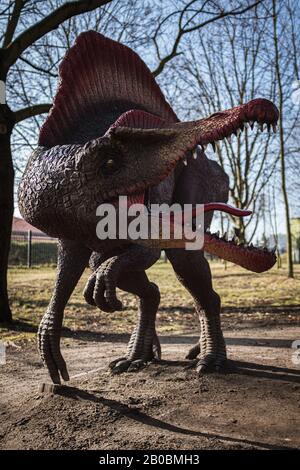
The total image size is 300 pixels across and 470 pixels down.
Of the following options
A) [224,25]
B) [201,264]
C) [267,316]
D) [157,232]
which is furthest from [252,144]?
[157,232]

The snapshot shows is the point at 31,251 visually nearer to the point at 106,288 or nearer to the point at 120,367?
the point at 120,367

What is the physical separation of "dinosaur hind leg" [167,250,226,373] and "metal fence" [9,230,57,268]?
1821 cm

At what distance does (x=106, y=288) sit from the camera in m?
3.11

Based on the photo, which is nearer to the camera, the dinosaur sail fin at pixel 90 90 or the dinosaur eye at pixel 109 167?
the dinosaur eye at pixel 109 167

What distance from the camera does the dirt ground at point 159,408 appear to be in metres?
2.64

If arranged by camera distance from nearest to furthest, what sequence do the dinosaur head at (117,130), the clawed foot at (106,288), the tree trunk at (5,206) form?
1. the dinosaur head at (117,130)
2. the clawed foot at (106,288)
3. the tree trunk at (5,206)

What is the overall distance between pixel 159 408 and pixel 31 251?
66.3 ft

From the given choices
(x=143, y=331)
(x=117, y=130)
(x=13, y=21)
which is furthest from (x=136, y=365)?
(x=13, y=21)

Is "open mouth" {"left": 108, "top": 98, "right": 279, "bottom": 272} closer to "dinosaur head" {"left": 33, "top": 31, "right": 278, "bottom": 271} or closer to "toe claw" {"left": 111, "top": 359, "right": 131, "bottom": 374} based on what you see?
"dinosaur head" {"left": 33, "top": 31, "right": 278, "bottom": 271}

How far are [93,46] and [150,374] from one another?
8.55 feet

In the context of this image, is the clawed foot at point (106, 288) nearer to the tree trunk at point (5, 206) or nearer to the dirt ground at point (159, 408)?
the dirt ground at point (159, 408)

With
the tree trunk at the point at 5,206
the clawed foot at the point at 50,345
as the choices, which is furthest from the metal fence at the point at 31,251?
the clawed foot at the point at 50,345

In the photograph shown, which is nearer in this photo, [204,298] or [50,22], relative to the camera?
[204,298]

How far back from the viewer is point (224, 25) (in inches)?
569
